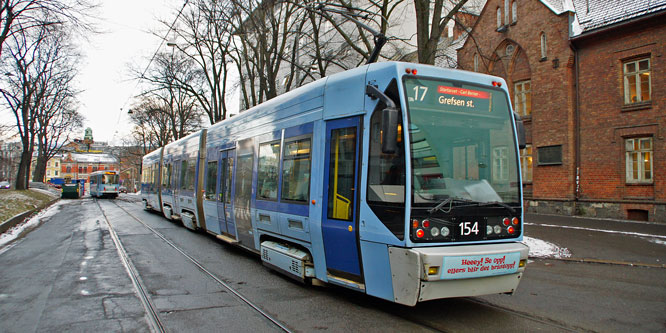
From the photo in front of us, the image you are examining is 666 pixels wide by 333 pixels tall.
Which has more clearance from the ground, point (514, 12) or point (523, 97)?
point (514, 12)

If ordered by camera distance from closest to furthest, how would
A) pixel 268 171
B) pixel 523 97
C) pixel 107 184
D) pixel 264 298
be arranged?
pixel 264 298
pixel 268 171
pixel 523 97
pixel 107 184

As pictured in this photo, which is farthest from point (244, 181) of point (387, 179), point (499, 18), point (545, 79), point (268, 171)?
point (499, 18)

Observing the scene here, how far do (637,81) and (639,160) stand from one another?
287 cm

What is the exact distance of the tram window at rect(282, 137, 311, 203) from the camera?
253 inches

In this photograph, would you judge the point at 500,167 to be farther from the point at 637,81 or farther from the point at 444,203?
the point at 637,81

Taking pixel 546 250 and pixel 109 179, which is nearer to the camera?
pixel 546 250

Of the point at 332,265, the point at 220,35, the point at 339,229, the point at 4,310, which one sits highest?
the point at 220,35

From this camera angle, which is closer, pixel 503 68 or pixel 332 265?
pixel 332 265

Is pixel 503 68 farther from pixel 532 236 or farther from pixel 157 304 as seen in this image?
pixel 157 304

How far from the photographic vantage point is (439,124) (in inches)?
202

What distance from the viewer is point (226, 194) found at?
9.59 metres

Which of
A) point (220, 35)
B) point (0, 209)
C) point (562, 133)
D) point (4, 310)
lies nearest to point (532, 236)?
point (562, 133)

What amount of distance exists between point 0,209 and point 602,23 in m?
24.5

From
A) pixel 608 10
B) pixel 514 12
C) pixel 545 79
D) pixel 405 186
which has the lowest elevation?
pixel 405 186
